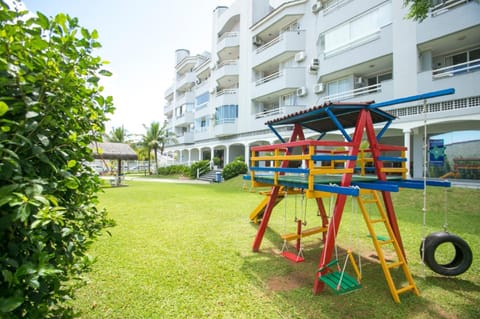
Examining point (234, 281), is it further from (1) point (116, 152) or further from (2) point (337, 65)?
(1) point (116, 152)

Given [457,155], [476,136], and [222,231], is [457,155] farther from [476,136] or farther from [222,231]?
[222,231]

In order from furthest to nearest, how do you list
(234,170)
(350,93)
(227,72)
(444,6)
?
(227,72) < (234,170) < (350,93) < (444,6)

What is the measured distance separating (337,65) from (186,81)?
2704 cm

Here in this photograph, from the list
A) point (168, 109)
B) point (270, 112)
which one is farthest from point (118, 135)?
point (270, 112)

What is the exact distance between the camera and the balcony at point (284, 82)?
19656 millimetres

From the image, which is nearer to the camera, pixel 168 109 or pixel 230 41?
pixel 230 41

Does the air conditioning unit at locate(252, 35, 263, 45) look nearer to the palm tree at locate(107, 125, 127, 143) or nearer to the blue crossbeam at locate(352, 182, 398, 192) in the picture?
the blue crossbeam at locate(352, 182, 398, 192)

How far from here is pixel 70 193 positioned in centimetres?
202

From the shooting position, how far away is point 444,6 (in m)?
12.1

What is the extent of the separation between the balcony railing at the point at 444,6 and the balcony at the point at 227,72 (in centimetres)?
1732

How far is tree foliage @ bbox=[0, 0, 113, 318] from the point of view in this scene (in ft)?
4.42

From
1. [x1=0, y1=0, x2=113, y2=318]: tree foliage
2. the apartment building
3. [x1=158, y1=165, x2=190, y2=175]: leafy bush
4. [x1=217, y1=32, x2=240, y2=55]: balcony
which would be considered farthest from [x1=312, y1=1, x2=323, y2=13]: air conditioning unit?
[x1=158, y1=165, x2=190, y2=175]: leafy bush

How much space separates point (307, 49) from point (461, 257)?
18.8m

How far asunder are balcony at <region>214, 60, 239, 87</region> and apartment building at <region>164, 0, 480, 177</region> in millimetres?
108
